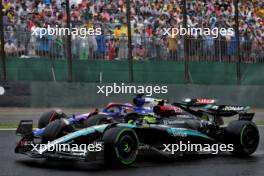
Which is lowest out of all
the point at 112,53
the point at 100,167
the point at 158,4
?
the point at 100,167

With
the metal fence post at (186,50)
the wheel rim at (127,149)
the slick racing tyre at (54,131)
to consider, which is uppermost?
the metal fence post at (186,50)

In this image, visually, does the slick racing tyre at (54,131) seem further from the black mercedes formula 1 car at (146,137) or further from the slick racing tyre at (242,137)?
the slick racing tyre at (242,137)

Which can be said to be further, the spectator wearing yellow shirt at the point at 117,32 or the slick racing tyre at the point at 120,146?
the spectator wearing yellow shirt at the point at 117,32

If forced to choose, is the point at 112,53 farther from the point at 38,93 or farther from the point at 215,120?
the point at 215,120

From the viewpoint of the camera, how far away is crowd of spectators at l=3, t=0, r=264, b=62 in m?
18.3

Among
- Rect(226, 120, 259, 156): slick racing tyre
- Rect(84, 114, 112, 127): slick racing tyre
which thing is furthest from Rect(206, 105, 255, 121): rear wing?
Rect(84, 114, 112, 127): slick racing tyre

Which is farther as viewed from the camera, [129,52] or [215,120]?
[129,52]

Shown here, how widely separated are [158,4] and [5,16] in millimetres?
4795

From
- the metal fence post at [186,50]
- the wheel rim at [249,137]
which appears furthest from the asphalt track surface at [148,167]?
the metal fence post at [186,50]

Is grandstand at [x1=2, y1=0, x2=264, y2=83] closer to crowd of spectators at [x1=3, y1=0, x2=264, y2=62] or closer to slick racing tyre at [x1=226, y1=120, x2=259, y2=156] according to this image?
crowd of spectators at [x1=3, y1=0, x2=264, y2=62]

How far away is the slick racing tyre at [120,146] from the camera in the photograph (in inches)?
337

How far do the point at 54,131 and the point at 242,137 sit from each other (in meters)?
3.08

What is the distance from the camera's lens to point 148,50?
19938mm

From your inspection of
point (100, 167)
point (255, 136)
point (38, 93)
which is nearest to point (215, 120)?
point (255, 136)
